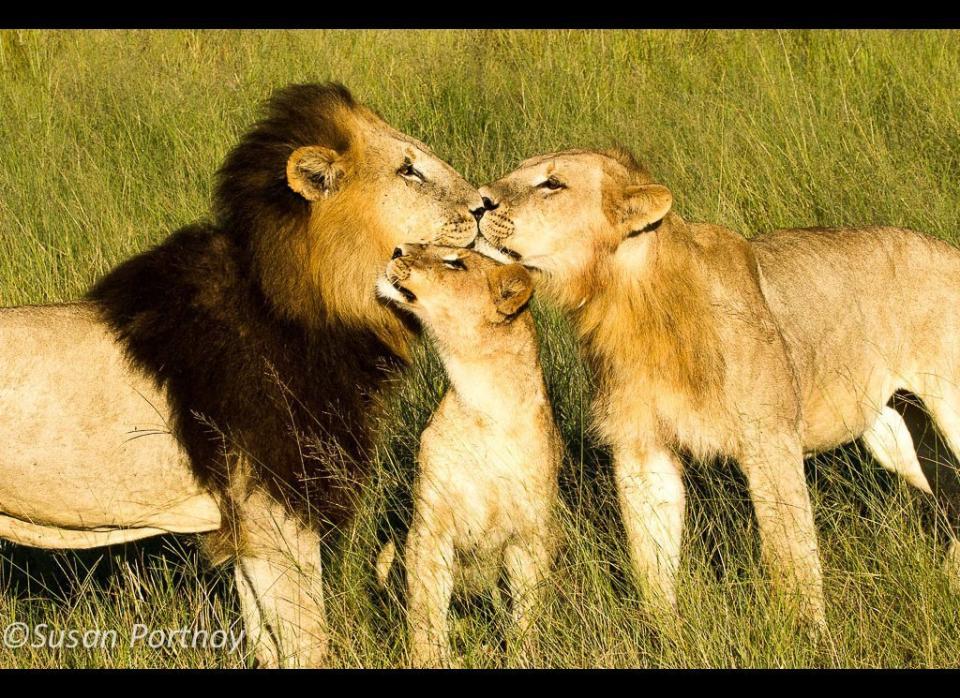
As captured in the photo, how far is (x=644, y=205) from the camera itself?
4.40m

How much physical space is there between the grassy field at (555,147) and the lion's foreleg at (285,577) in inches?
4.6

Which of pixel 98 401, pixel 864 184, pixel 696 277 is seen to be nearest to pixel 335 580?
pixel 98 401

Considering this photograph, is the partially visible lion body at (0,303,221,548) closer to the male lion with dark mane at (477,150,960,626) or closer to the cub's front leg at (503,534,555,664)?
the cub's front leg at (503,534,555,664)

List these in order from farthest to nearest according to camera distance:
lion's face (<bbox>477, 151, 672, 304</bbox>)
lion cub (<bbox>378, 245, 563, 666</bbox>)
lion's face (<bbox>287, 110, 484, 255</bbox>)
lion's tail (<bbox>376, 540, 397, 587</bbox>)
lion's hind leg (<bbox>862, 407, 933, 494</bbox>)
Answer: lion's hind leg (<bbox>862, 407, 933, 494</bbox>) < lion's tail (<bbox>376, 540, 397, 587</bbox>) < lion's face (<bbox>477, 151, 672, 304</bbox>) < lion's face (<bbox>287, 110, 484, 255</bbox>) < lion cub (<bbox>378, 245, 563, 666</bbox>)

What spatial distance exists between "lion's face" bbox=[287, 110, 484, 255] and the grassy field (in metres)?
0.76

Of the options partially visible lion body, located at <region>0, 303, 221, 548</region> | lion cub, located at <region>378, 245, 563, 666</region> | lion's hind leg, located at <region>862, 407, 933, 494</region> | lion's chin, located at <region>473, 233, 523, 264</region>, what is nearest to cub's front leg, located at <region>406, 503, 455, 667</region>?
lion cub, located at <region>378, 245, 563, 666</region>

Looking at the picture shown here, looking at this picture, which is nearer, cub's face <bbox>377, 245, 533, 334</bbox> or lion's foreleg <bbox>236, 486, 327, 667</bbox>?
lion's foreleg <bbox>236, 486, 327, 667</bbox>

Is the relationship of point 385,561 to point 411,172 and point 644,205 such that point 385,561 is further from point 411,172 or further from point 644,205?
point 644,205

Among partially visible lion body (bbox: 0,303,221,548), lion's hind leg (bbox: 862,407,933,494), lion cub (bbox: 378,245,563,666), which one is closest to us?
partially visible lion body (bbox: 0,303,221,548)

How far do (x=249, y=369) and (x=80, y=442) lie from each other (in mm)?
578

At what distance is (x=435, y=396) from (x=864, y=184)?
3.04m

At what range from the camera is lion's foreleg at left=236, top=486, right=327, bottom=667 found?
4.19 metres

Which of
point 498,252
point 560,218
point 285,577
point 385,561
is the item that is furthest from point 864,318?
point 285,577

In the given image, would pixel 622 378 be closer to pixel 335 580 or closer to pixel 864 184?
pixel 335 580
